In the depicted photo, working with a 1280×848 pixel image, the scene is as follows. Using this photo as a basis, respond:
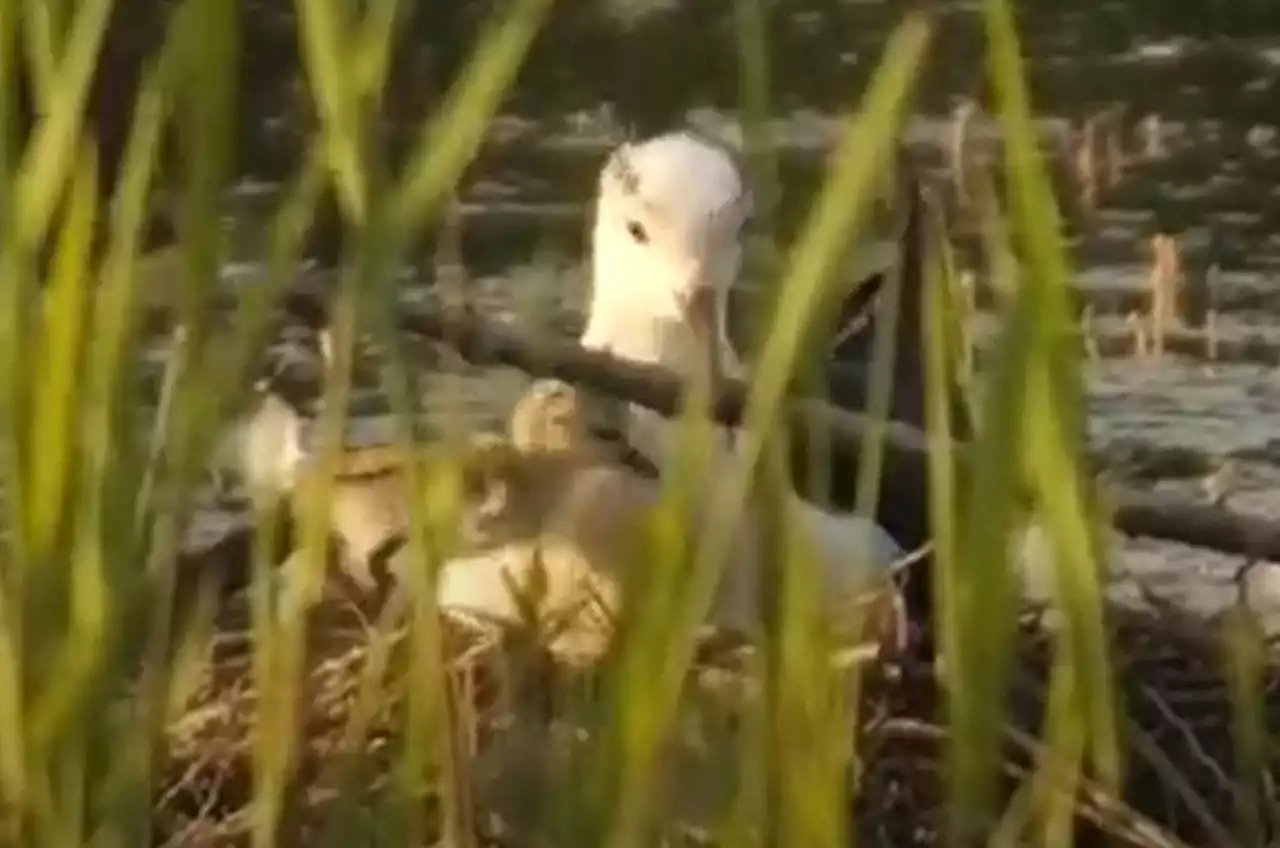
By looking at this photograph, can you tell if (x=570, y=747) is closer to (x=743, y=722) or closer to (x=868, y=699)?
(x=743, y=722)

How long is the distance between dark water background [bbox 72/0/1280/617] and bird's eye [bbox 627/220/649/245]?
0.11 metres

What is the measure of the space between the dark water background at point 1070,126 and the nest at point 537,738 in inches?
20.7

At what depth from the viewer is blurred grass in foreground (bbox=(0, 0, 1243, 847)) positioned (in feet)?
1.86

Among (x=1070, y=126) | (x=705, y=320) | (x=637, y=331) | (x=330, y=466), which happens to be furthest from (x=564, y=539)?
(x=1070, y=126)

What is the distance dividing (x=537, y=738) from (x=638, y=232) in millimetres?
719

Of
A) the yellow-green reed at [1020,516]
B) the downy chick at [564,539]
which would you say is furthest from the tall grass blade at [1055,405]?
the downy chick at [564,539]

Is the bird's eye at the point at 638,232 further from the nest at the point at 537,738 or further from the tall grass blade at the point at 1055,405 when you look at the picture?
the tall grass blade at the point at 1055,405

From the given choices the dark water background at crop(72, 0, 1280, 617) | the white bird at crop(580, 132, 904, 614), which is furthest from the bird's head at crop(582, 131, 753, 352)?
the dark water background at crop(72, 0, 1280, 617)

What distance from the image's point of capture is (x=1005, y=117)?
57 centimetres

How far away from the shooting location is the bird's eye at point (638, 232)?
1.38 m

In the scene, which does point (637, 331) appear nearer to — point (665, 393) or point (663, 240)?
point (663, 240)

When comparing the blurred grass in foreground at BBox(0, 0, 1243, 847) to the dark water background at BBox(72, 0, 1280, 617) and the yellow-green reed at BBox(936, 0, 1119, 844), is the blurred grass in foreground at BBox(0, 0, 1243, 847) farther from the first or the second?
the dark water background at BBox(72, 0, 1280, 617)

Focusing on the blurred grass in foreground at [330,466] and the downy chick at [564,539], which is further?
the downy chick at [564,539]

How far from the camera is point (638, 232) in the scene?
1.39m
